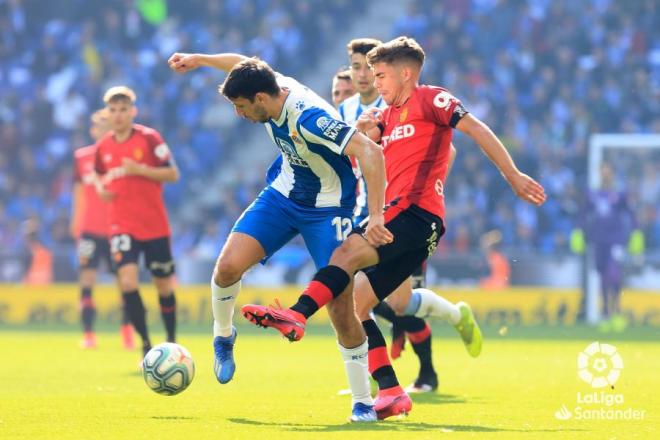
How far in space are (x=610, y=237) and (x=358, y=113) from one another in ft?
35.5

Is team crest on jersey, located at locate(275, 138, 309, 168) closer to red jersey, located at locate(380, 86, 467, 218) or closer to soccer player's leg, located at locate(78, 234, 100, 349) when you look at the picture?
red jersey, located at locate(380, 86, 467, 218)

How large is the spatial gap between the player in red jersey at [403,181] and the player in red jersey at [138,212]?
14.4 ft

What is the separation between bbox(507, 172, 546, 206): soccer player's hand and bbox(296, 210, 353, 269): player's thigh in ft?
3.63

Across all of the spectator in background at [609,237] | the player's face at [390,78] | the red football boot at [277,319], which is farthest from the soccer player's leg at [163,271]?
the spectator in background at [609,237]

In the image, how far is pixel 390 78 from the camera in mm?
8117

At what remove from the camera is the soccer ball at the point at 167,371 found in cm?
822

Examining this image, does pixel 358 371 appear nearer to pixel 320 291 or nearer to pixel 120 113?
pixel 320 291

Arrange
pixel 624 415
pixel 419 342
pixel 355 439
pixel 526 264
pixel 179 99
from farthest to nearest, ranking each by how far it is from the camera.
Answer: pixel 179 99 < pixel 526 264 < pixel 419 342 < pixel 624 415 < pixel 355 439

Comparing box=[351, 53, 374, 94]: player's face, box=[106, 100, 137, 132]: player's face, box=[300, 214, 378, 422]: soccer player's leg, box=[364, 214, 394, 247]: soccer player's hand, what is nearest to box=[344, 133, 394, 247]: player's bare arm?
box=[364, 214, 394, 247]: soccer player's hand

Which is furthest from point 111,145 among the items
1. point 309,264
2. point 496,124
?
point 496,124

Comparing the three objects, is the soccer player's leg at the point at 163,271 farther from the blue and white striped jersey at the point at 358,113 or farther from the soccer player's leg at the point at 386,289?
the soccer player's leg at the point at 386,289

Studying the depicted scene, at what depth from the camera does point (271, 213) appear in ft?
26.1

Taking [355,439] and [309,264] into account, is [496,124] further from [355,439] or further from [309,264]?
[355,439]

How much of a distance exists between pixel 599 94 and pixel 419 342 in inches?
616
